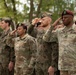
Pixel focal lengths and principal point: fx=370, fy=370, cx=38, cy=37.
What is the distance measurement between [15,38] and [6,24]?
105 cm

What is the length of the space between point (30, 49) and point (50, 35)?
138cm

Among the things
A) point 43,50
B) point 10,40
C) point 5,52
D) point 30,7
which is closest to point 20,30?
point 10,40

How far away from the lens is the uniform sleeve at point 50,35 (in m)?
7.20

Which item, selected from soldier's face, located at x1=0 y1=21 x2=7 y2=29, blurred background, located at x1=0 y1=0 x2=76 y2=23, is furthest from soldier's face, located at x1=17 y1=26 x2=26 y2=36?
blurred background, located at x1=0 y1=0 x2=76 y2=23

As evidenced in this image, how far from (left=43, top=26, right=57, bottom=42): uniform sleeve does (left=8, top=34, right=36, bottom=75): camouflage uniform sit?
1120 mm

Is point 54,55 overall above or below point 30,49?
above

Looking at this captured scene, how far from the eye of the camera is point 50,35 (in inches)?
287

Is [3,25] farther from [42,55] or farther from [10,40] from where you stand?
[42,55]

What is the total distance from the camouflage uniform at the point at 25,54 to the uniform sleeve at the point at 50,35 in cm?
112

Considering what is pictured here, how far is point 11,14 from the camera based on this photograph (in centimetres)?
1634

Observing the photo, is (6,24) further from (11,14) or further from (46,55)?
(11,14)

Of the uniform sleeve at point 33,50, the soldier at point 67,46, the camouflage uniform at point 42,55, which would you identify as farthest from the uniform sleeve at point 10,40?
the soldier at point 67,46

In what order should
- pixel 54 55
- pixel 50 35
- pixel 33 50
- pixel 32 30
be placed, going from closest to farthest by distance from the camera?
pixel 50 35, pixel 54 55, pixel 33 50, pixel 32 30

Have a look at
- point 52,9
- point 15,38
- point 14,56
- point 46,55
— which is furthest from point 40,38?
point 52,9
